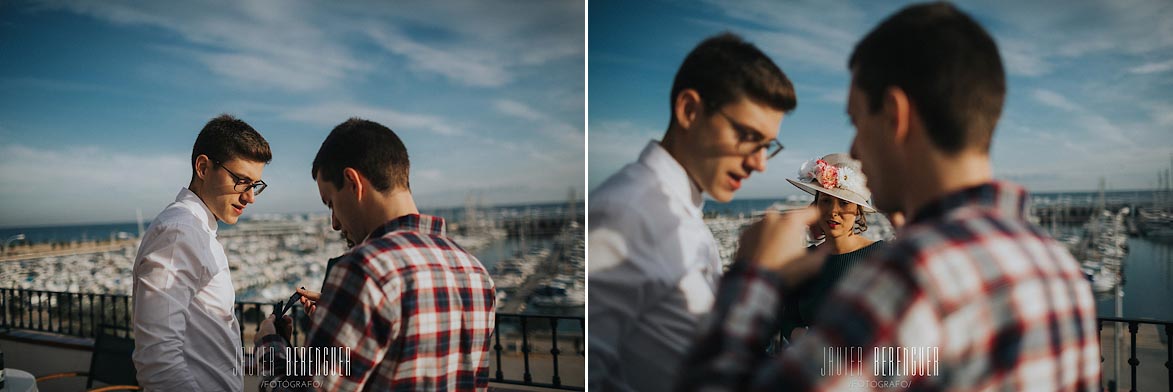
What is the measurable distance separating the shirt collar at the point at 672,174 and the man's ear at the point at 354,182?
701mm

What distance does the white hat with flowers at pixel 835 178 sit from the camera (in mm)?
1844

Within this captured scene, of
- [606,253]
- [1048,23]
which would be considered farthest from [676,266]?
[1048,23]

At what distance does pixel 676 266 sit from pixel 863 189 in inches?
38.9

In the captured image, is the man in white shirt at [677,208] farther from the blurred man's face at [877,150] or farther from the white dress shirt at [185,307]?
the white dress shirt at [185,307]

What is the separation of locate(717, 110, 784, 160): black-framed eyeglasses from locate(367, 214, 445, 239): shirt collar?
2.33 ft

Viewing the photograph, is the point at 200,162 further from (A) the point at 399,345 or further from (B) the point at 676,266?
(B) the point at 676,266

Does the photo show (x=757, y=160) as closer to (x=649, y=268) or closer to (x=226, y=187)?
(x=649, y=268)

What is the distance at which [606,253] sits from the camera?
1.26 metres

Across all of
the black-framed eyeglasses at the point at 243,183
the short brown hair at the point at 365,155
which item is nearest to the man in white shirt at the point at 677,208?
the short brown hair at the point at 365,155

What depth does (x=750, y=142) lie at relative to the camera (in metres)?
1.17

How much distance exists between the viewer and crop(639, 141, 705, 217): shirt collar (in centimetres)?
123

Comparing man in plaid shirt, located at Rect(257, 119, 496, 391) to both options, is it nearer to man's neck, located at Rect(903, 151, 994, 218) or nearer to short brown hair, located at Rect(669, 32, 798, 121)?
short brown hair, located at Rect(669, 32, 798, 121)

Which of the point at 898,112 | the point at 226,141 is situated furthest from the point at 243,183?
the point at 898,112

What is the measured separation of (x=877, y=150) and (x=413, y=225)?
0.99 metres
